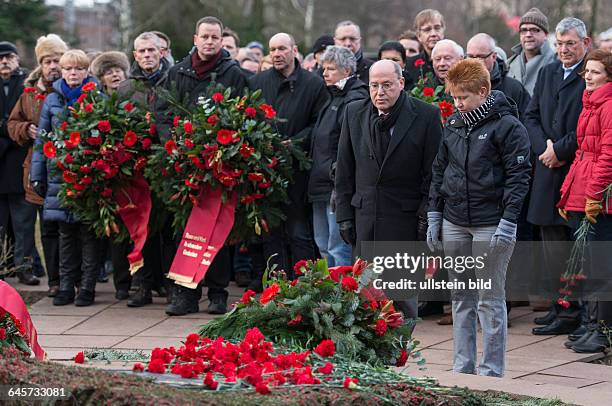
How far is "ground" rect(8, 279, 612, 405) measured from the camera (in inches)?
226

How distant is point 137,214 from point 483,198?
4.17 meters

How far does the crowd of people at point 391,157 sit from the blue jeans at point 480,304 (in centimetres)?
1

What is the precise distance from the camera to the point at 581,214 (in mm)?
8578

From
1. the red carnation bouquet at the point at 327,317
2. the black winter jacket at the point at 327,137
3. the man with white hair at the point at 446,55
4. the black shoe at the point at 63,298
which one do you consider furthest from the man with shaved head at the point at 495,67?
the black shoe at the point at 63,298

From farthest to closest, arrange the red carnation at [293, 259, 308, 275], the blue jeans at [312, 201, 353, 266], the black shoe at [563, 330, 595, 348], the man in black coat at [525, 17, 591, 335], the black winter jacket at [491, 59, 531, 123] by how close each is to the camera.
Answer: the blue jeans at [312, 201, 353, 266], the black winter jacket at [491, 59, 531, 123], the man in black coat at [525, 17, 591, 335], the black shoe at [563, 330, 595, 348], the red carnation at [293, 259, 308, 275]

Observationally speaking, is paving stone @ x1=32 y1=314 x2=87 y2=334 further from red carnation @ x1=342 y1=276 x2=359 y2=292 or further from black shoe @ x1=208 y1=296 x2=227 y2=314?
red carnation @ x1=342 y1=276 x2=359 y2=292

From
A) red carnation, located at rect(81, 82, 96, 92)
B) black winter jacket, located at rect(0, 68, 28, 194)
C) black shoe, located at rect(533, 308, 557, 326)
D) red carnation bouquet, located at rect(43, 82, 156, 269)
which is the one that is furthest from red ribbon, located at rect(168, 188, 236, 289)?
black winter jacket, located at rect(0, 68, 28, 194)

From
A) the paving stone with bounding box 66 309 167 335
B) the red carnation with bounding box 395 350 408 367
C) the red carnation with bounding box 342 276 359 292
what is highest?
the red carnation with bounding box 342 276 359 292

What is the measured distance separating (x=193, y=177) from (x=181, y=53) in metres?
17.7

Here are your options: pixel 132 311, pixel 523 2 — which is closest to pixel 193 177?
pixel 132 311

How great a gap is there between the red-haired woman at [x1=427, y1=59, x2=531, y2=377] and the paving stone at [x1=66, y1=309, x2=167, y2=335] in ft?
10.2

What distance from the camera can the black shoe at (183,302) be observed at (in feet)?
32.3

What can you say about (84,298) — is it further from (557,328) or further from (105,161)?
(557,328)

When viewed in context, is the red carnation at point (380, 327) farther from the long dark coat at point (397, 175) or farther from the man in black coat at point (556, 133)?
the man in black coat at point (556, 133)
